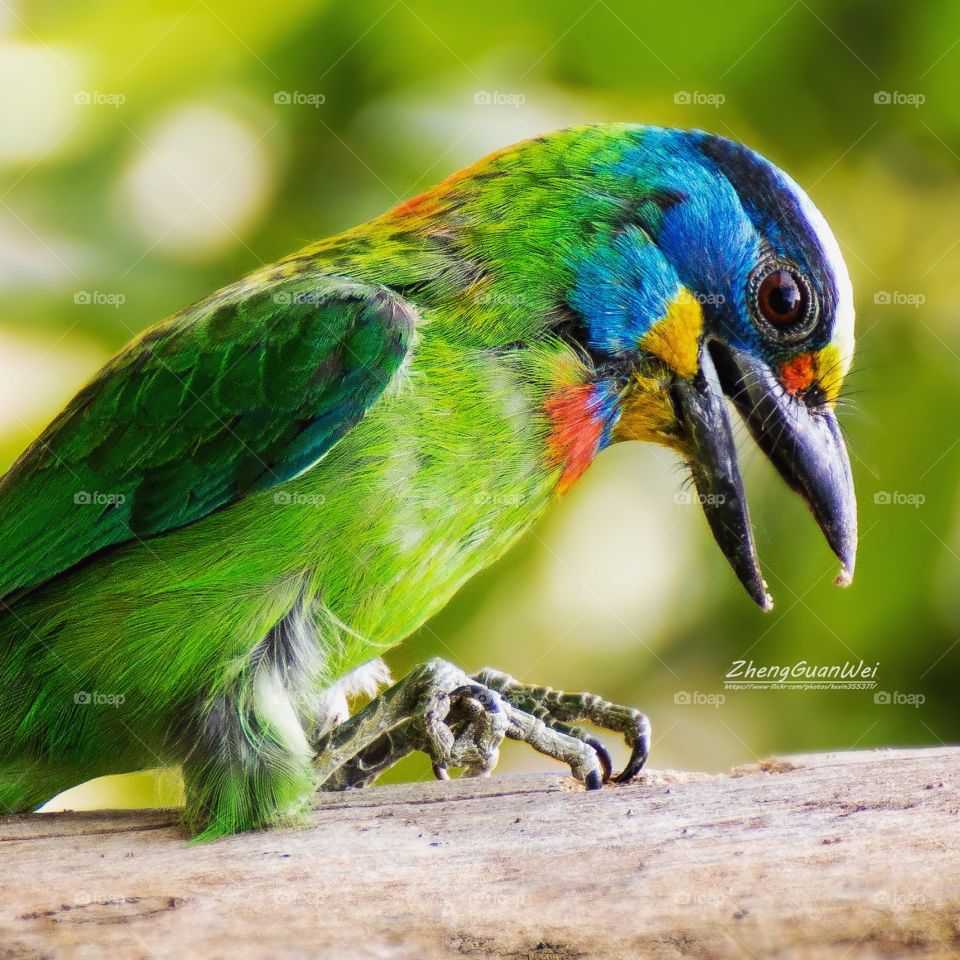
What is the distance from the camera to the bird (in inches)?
96.8

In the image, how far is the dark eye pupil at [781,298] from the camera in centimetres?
267

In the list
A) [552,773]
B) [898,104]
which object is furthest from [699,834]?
[898,104]

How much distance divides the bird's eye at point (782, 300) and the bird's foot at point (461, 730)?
94cm

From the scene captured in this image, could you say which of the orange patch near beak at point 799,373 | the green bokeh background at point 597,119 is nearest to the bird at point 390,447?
the orange patch near beak at point 799,373

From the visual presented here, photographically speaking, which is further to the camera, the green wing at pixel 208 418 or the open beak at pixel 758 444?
the open beak at pixel 758 444

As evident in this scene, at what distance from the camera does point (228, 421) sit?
8.49 ft

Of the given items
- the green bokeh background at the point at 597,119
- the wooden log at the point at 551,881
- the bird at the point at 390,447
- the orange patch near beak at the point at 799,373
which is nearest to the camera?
the wooden log at the point at 551,881

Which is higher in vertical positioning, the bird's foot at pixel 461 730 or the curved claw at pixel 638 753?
the bird's foot at pixel 461 730

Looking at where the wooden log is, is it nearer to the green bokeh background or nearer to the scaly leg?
the scaly leg

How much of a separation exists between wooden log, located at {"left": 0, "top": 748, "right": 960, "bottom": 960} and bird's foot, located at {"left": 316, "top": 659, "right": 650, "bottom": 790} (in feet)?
1.04

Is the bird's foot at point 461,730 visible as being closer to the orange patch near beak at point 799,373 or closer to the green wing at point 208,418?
the green wing at point 208,418

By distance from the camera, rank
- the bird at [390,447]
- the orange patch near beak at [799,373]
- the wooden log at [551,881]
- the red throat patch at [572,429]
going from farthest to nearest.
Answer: the orange patch near beak at [799,373], the red throat patch at [572,429], the bird at [390,447], the wooden log at [551,881]

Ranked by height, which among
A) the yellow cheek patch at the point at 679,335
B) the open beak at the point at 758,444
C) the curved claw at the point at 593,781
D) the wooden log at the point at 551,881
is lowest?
the wooden log at the point at 551,881

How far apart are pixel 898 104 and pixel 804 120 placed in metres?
0.29
